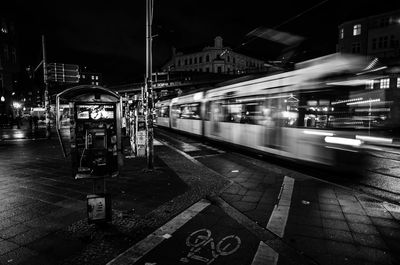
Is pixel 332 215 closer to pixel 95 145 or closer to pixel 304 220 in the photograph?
pixel 304 220

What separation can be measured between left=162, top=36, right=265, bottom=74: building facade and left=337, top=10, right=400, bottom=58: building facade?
3647cm

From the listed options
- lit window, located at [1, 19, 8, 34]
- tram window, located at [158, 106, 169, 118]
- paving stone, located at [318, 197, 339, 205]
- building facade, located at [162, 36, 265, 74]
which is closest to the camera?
paving stone, located at [318, 197, 339, 205]

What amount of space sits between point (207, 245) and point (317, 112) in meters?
5.74

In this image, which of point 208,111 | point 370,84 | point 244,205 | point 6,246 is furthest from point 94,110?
point 208,111

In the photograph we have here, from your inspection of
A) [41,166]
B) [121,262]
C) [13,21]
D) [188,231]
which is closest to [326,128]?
[188,231]

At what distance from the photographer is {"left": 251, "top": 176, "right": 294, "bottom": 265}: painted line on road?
3807 millimetres

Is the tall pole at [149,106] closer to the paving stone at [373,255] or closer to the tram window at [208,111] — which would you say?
the paving stone at [373,255]

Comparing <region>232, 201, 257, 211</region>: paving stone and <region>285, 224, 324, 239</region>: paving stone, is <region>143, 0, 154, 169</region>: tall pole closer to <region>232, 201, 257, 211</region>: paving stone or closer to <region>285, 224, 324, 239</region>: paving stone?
<region>232, 201, 257, 211</region>: paving stone

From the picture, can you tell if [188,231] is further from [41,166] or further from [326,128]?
[41,166]

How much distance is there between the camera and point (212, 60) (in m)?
88.9

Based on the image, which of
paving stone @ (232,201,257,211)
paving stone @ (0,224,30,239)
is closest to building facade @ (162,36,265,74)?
paving stone @ (232,201,257,211)

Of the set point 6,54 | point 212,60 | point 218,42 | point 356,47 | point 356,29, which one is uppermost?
point 218,42

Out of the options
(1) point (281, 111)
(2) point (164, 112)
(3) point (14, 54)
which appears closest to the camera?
(1) point (281, 111)

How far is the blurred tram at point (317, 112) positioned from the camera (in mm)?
7629
